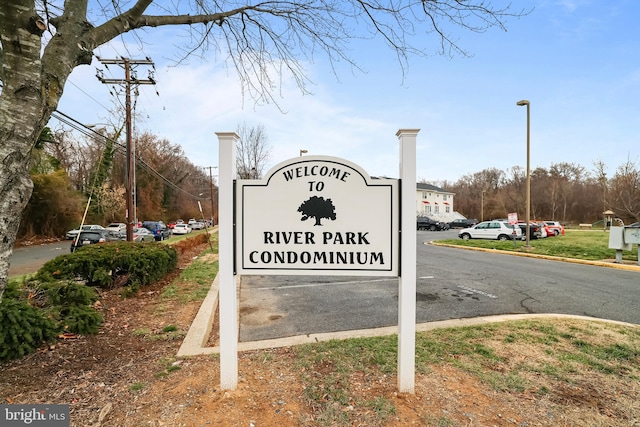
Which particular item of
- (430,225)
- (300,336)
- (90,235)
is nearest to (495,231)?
(430,225)

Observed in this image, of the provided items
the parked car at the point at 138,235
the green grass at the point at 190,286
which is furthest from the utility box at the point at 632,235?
the parked car at the point at 138,235

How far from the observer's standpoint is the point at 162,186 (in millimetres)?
46469

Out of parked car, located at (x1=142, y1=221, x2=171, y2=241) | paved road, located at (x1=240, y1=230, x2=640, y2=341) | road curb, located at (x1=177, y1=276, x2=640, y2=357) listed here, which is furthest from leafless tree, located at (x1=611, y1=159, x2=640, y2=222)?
parked car, located at (x1=142, y1=221, x2=171, y2=241)

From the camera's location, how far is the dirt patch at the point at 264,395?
2.27 meters

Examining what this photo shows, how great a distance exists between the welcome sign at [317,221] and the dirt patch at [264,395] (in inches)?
37.2

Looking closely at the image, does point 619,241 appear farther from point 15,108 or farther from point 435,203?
point 435,203

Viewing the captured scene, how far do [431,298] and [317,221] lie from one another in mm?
4231

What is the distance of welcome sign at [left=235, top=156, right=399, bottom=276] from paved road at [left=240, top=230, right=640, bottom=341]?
1.91 m

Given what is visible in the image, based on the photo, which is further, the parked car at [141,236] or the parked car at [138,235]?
the parked car at [141,236]

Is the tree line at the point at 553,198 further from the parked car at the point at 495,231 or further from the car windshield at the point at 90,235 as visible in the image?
the car windshield at the point at 90,235

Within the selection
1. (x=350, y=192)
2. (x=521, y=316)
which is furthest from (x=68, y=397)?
(x=521, y=316)

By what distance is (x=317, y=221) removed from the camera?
2635mm

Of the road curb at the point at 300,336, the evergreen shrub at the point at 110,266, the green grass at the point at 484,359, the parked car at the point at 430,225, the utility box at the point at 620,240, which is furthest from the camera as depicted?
the parked car at the point at 430,225

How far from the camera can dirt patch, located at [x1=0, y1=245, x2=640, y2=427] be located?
7.45ft
